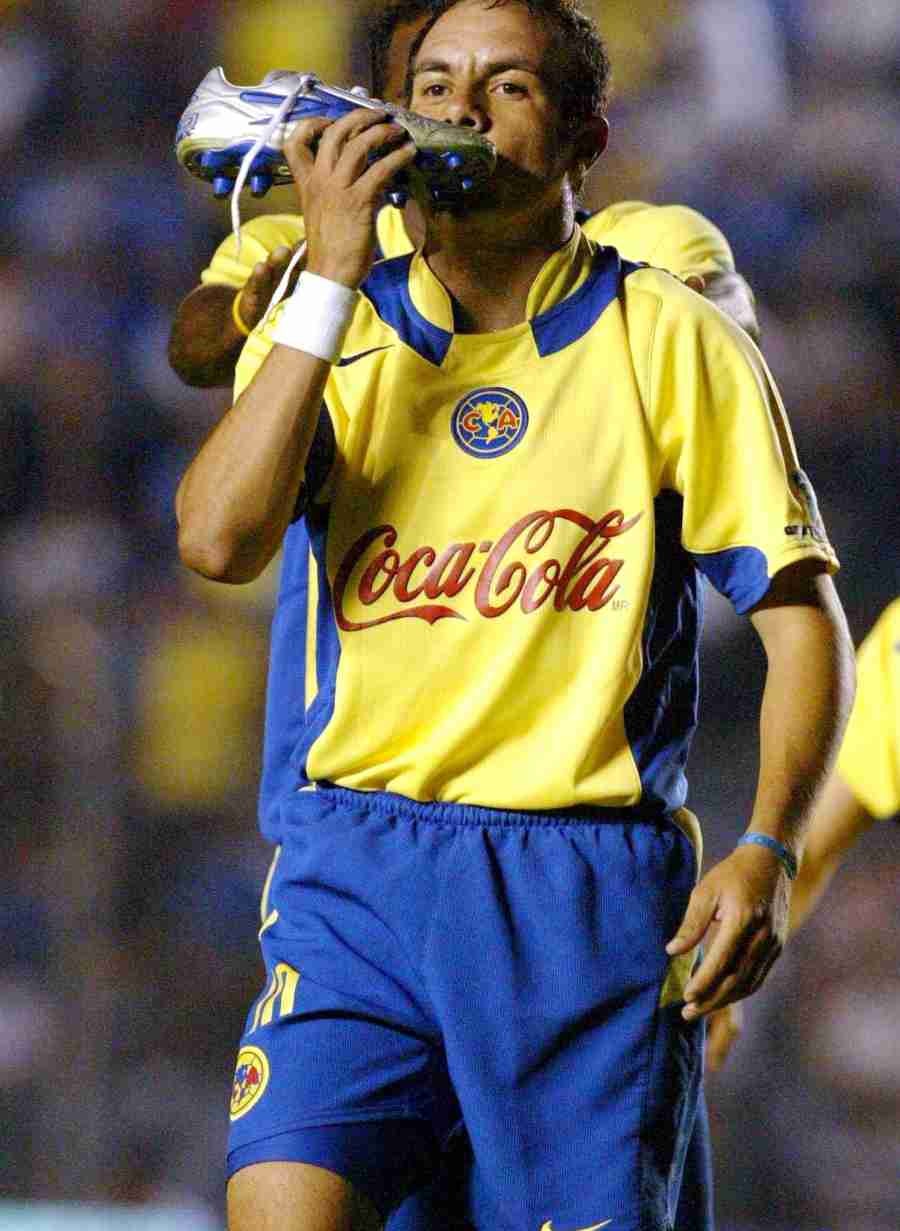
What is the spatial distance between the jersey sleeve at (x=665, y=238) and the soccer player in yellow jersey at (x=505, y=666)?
729 mm

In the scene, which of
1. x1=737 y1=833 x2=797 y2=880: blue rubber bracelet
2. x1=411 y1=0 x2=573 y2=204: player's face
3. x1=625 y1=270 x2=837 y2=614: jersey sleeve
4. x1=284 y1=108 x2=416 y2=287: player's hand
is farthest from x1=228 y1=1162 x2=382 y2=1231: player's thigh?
x1=411 y1=0 x2=573 y2=204: player's face

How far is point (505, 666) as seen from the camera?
1691mm

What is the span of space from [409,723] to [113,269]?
9.97 feet

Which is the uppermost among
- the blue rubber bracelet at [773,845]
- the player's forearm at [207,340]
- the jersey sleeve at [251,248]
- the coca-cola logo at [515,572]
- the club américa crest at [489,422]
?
the club américa crest at [489,422]

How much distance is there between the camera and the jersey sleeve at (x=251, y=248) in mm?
2654

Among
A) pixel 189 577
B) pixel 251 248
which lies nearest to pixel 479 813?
pixel 251 248

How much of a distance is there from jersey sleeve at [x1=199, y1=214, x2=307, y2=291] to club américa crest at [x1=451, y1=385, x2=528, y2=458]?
0.95m

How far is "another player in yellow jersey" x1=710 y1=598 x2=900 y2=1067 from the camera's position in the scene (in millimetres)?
2469

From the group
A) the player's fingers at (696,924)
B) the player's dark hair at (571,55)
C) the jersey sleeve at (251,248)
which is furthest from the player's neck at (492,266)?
the jersey sleeve at (251,248)

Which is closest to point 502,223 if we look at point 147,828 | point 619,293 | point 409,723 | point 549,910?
point 619,293

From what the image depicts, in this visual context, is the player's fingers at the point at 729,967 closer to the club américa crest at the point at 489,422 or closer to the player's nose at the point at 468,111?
the club américa crest at the point at 489,422

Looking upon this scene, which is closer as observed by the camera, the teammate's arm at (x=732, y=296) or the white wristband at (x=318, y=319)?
the white wristband at (x=318, y=319)

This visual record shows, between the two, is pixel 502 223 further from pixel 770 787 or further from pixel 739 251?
pixel 739 251

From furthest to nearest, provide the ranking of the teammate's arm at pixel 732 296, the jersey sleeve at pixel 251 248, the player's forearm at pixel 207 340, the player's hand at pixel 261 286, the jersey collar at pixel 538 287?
1. the jersey sleeve at pixel 251 248
2. the player's forearm at pixel 207 340
3. the teammate's arm at pixel 732 296
4. the player's hand at pixel 261 286
5. the jersey collar at pixel 538 287
